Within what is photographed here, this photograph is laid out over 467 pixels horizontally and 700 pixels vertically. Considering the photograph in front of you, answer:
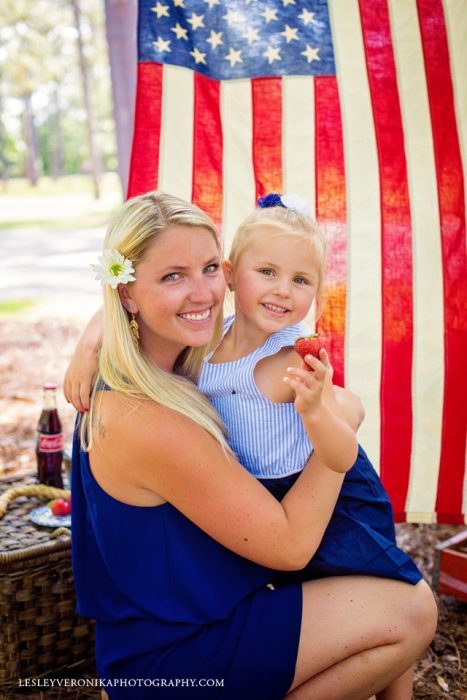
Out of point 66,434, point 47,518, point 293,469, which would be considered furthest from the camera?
point 66,434

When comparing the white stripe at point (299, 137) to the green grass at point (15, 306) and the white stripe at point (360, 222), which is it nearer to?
the white stripe at point (360, 222)

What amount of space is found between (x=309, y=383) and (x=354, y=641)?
776mm

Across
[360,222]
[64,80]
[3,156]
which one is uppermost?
[64,80]

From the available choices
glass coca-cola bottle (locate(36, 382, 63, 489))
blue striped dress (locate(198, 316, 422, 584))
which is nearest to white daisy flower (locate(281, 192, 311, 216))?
blue striped dress (locate(198, 316, 422, 584))

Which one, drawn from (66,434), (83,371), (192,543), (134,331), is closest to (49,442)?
(83,371)

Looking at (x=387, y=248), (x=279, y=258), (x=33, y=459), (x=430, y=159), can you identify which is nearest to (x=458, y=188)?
(x=430, y=159)

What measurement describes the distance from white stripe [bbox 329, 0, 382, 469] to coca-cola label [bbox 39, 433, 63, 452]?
136 cm

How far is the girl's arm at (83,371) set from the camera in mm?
2348

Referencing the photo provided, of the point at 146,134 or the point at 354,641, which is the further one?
the point at 146,134

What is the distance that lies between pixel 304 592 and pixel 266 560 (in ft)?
0.63

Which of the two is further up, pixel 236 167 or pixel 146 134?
pixel 146 134

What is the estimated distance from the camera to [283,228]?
8.09 ft

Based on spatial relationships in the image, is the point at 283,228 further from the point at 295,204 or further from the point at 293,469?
the point at 293,469

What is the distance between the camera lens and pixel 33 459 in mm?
5121
